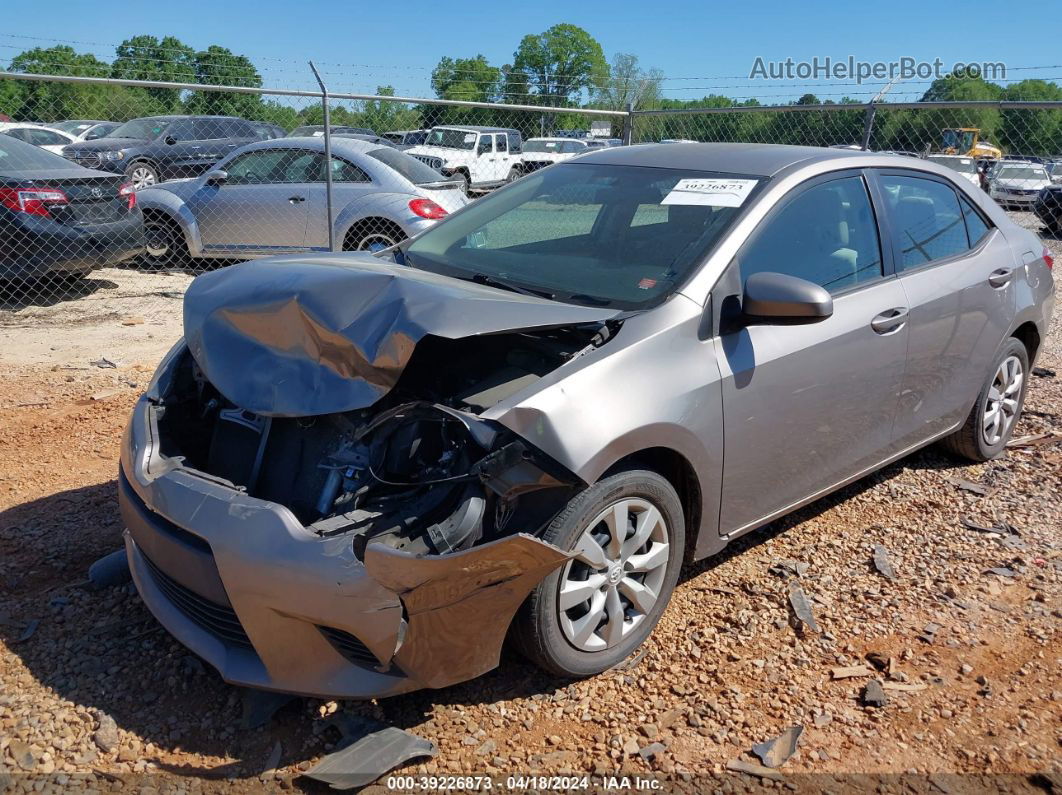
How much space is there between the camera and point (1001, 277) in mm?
4660

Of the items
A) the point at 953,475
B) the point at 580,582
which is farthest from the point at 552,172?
the point at 953,475

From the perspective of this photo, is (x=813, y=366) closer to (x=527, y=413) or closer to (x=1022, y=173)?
(x=527, y=413)

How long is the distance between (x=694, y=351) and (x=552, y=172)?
1.66m

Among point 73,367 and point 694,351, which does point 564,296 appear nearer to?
point 694,351

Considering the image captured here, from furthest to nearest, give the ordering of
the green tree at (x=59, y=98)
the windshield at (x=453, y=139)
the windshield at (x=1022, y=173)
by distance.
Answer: the windshield at (x=453, y=139), the windshield at (x=1022, y=173), the green tree at (x=59, y=98)

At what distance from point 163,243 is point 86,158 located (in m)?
7.52

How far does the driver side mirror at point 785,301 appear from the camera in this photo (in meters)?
3.21

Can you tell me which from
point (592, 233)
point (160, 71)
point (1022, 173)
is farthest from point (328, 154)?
point (1022, 173)

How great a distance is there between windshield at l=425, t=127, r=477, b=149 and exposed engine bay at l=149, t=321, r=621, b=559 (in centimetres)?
2010

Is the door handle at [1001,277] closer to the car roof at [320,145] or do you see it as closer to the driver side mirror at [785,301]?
the driver side mirror at [785,301]

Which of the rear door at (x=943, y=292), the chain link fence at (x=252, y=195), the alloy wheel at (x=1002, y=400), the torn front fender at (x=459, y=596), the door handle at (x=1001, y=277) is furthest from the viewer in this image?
the chain link fence at (x=252, y=195)

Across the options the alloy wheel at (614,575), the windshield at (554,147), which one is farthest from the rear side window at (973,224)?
the windshield at (554,147)

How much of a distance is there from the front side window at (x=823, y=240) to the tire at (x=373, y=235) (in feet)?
18.7

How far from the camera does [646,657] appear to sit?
3.26 m
